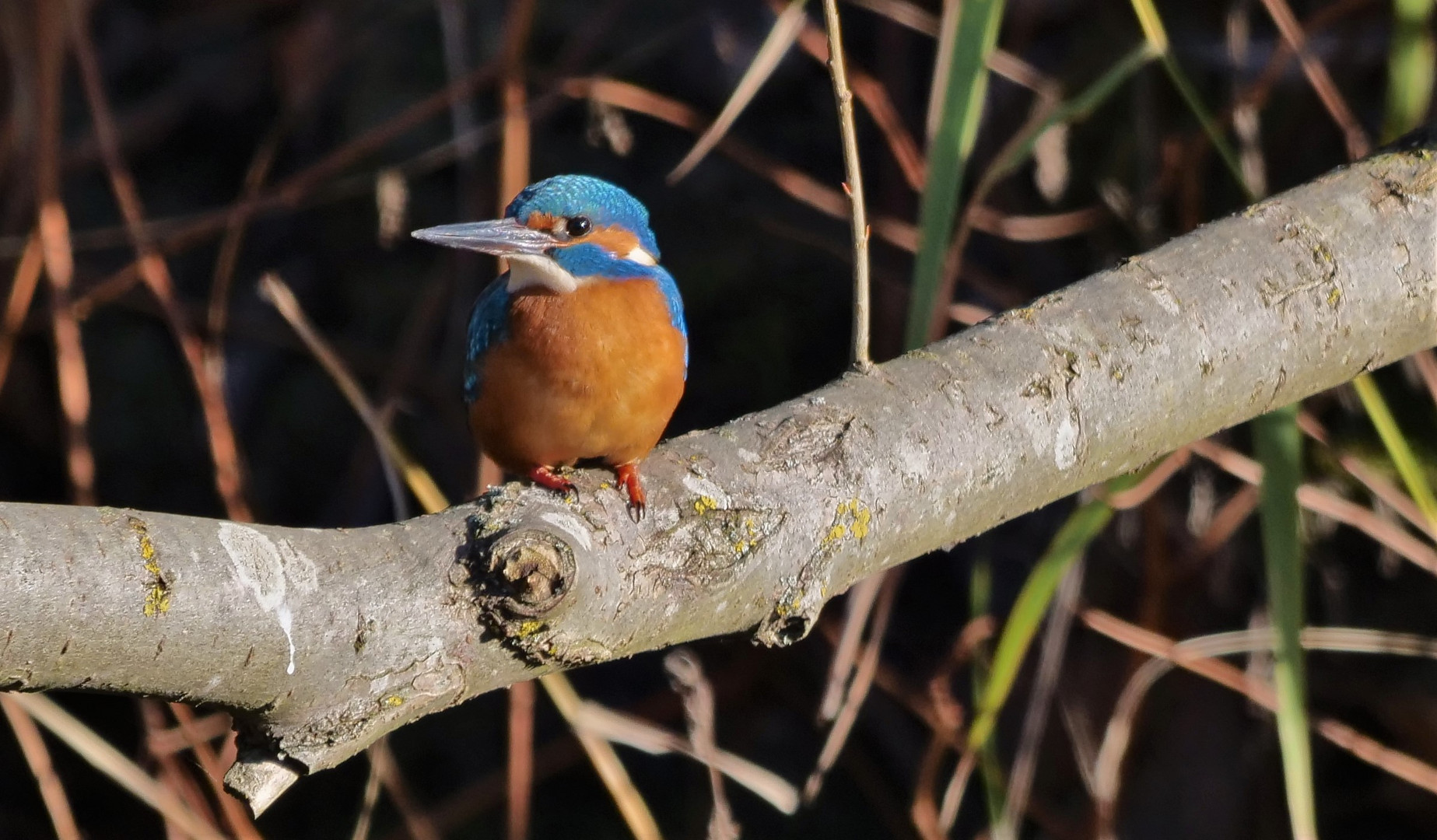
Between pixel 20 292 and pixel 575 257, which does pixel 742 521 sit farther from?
pixel 20 292

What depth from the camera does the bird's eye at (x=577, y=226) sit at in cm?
235

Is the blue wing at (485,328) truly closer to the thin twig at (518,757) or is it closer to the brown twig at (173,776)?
the thin twig at (518,757)

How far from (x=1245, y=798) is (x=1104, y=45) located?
6.29 feet

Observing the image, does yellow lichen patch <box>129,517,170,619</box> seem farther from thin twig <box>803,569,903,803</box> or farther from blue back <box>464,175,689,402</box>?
thin twig <box>803,569,903,803</box>

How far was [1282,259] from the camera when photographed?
1.68m

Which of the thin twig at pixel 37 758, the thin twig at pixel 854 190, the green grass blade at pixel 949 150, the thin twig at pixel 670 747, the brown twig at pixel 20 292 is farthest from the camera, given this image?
the brown twig at pixel 20 292

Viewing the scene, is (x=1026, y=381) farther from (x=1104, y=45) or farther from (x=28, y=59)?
(x=28, y=59)

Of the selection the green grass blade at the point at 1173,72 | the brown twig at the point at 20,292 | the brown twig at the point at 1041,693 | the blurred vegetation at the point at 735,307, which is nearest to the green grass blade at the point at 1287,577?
the green grass blade at the point at 1173,72

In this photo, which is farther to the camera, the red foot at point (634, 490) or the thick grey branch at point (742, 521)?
the red foot at point (634, 490)

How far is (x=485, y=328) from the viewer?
7.54 feet

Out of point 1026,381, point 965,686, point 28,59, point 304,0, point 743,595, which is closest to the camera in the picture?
point 743,595

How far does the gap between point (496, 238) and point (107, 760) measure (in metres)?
1.12

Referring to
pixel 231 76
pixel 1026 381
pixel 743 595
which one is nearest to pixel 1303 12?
pixel 1026 381

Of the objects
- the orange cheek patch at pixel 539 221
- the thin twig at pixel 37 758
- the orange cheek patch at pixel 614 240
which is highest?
the orange cheek patch at pixel 614 240
